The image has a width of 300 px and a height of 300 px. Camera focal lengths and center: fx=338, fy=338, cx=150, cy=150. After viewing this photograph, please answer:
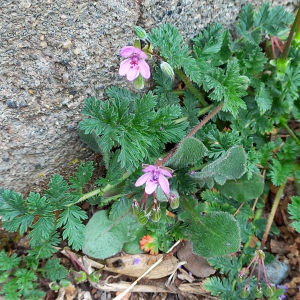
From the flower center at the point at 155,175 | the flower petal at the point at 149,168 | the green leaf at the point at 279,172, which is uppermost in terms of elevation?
the flower petal at the point at 149,168

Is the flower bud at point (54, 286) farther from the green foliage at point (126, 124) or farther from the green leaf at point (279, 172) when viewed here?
the green leaf at point (279, 172)

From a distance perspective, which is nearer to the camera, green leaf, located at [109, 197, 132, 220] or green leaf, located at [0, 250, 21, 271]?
green leaf, located at [0, 250, 21, 271]

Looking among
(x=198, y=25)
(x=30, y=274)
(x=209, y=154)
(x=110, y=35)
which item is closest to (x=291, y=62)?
(x=198, y=25)

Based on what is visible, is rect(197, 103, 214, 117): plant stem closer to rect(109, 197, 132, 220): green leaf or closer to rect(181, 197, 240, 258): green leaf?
rect(181, 197, 240, 258): green leaf

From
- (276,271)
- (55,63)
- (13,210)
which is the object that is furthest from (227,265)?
(55,63)

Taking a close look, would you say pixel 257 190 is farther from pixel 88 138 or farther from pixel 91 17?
pixel 91 17

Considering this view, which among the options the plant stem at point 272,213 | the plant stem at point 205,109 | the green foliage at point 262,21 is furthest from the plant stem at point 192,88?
the plant stem at point 272,213

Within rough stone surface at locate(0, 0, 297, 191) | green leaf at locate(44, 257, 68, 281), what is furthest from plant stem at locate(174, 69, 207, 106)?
green leaf at locate(44, 257, 68, 281)
